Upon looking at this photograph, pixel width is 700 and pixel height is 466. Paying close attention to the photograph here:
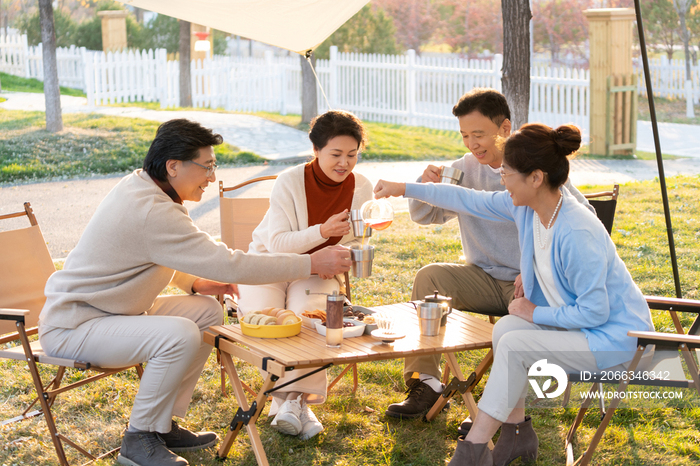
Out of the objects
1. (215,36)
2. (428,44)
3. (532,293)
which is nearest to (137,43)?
(215,36)

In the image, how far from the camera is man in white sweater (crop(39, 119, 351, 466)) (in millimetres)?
2936

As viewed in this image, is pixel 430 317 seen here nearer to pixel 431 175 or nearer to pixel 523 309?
pixel 523 309

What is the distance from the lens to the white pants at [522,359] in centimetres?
264

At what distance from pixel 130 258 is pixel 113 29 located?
17.0 m

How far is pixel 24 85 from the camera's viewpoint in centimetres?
1541

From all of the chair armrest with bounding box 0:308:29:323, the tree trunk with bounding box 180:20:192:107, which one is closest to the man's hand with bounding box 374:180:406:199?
the chair armrest with bounding box 0:308:29:323

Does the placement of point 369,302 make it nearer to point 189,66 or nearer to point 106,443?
point 106,443

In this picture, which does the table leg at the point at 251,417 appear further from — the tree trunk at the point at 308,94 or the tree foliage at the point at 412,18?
the tree foliage at the point at 412,18

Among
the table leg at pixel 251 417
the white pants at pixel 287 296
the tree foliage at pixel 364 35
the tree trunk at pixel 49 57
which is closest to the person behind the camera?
the table leg at pixel 251 417

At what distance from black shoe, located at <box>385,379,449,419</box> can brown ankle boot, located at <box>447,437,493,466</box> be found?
2.98 feet

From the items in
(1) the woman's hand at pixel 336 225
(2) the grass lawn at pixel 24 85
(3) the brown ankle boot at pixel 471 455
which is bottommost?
(3) the brown ankle boot at pixel 471 455

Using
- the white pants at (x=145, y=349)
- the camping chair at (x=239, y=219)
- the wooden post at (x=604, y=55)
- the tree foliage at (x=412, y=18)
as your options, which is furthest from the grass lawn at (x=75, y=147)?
the tree foliage at (x=412, y=18)

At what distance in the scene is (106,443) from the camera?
10.8 ft

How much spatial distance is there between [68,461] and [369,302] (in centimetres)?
264
